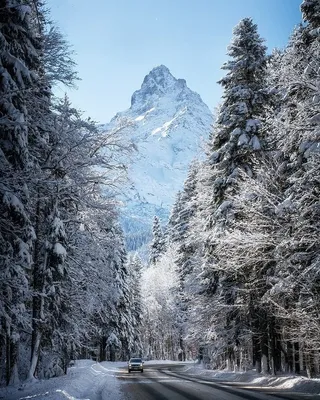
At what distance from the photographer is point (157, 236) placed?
76.1m

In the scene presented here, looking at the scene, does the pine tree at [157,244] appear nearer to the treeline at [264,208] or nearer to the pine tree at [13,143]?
the treeline at [264,208]

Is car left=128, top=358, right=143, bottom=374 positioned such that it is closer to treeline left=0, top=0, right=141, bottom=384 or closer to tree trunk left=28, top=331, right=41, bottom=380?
treeline left=0, top=0, right=141, bottom=384

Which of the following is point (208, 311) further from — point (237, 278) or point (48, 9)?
point (48, 9)

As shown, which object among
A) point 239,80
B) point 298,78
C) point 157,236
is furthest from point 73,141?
point 157,236

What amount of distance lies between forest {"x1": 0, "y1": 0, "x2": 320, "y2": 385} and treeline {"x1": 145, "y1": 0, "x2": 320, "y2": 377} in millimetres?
81

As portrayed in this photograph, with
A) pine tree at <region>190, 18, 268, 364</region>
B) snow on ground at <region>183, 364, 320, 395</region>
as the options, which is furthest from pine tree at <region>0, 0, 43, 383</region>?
pine tree at <region>190, 18, 268, 364</region>

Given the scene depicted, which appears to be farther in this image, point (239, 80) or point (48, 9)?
point (239, 80)

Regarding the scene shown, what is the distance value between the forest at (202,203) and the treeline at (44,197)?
0.19 feet

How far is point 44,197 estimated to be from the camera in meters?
13.8

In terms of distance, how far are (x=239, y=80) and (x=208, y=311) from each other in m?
13.2

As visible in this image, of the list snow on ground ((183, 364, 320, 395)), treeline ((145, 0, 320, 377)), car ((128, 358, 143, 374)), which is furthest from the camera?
car ((128, 358, 143, 374))

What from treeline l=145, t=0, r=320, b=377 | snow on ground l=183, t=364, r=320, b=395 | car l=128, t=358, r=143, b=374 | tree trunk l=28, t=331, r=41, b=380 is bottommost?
car l=128, t=358, r=143, b=374

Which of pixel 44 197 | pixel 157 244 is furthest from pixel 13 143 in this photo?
pixel 157 244

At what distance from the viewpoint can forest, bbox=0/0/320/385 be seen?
11867 millimetres
